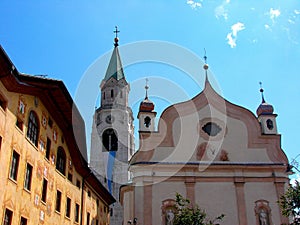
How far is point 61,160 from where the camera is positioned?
21812mm

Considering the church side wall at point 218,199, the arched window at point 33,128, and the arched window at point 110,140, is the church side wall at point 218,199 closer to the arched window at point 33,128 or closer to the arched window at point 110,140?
the arched window at point 33,128

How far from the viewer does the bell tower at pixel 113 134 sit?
2158 inches

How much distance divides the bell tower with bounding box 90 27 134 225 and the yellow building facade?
92.9 feet

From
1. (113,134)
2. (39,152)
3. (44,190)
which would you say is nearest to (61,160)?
(44,190)

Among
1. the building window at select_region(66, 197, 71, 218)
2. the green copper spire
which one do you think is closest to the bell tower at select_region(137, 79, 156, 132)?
the building window at select_region(66, 197, 71, 218)

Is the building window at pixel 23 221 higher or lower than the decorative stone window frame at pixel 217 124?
lower

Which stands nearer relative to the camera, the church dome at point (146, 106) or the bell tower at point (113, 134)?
the church dome at point (146, 106)

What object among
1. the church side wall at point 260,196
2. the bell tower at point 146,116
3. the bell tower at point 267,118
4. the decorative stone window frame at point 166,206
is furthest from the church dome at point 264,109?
the decorative stone window frame at point 166,206

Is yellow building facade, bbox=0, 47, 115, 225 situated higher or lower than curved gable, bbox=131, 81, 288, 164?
lower

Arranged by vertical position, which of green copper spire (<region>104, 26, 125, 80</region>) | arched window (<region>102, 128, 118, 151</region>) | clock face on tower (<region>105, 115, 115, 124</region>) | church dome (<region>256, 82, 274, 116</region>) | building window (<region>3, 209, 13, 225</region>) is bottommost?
building window (<region>3, 209, 13, 225</region>)

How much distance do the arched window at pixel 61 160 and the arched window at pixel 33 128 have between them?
3.40 meters

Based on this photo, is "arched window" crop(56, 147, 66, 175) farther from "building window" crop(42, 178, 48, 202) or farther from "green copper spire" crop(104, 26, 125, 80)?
"green copper spire" crop(104, 26, 125, 80)

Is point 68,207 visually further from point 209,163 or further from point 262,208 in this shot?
point 262,208

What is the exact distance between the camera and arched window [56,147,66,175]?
21.2 metres
